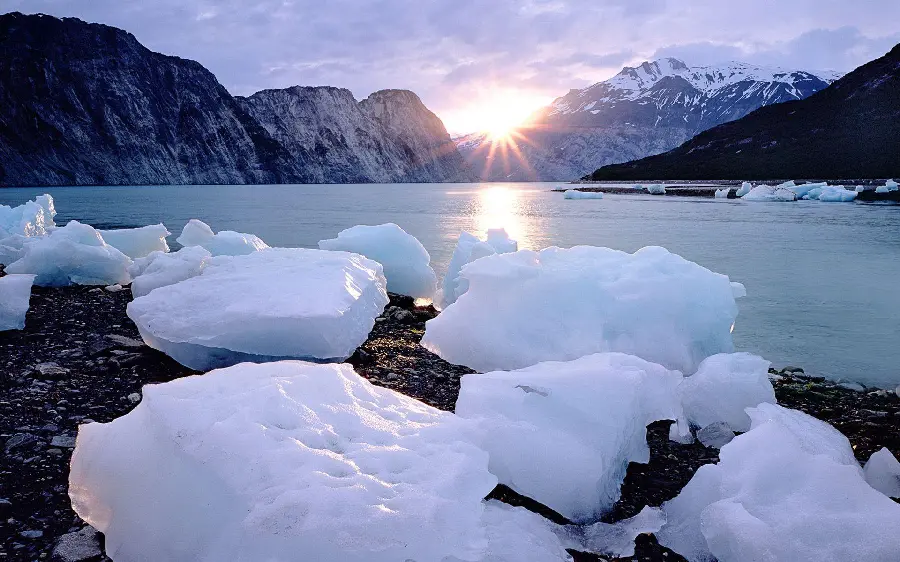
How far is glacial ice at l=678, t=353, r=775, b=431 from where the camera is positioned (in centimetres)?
431

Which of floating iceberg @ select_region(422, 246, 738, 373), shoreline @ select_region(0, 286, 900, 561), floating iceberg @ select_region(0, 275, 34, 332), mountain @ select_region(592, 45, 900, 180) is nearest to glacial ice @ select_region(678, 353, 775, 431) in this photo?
shoreline @ select_region(0, 286, 900, 561)

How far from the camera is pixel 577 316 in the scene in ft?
17.9

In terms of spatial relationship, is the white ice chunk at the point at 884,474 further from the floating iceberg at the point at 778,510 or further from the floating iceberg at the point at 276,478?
the floating iceberg at the point at 276,478

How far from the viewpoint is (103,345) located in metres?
5.20

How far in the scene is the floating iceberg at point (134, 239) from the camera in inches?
422

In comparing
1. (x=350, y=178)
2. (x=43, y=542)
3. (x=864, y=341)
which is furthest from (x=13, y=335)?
(x=350, y=178)

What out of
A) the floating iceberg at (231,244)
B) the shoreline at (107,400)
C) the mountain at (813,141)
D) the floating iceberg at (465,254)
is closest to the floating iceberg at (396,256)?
the floating iceberg at (465,254)

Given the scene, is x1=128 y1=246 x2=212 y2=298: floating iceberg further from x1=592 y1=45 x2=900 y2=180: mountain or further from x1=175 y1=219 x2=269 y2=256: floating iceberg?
x1=592 y1=45 x2=900 y2=180: mountain

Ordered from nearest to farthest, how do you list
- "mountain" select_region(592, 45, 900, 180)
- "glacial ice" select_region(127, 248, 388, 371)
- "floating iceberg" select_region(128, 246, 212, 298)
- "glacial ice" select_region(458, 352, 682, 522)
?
"glacial ice" select_region(458, 352, 682, 522) < "glacial ice" select_region(127, 248, 388, 371) < "floating iceberg" select_region(128, 246, 212, 298) < "mountain" select_region(592, 45, 900, 180)

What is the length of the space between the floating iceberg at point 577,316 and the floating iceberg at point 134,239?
7.63m

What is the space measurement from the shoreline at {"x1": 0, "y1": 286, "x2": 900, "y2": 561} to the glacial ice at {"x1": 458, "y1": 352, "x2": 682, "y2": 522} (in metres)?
0.13

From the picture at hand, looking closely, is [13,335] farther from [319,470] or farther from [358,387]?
[319,470]

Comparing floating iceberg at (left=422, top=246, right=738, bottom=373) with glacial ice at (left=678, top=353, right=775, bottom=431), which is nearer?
glacial ice at (left=678, top=353, right=775, bottom=431)

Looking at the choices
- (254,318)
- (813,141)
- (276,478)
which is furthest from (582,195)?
(813,141)
